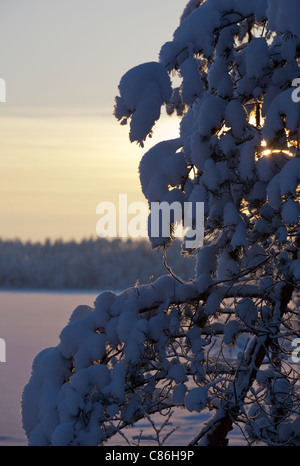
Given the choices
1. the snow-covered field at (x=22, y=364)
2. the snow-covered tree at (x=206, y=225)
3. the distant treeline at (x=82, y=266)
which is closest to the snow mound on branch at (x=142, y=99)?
the snow-covered tree at (x=206, y=225)

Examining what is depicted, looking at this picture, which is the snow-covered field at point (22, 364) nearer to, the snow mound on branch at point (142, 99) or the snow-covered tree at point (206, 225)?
the snow-covered tree at point (206, 225)

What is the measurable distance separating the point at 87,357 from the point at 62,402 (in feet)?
1.58

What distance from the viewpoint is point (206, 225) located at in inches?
243

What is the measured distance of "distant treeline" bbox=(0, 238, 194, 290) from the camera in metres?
98.5

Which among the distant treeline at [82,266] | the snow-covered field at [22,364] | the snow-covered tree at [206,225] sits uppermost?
the snow-covered tree at [206,225]

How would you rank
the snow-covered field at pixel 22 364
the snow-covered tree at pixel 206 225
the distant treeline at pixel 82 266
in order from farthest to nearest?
the distant treeline at pixel 82 266 < the snow-covered field at pixel 22 364 < the snow-covered tree at pixel 206 225

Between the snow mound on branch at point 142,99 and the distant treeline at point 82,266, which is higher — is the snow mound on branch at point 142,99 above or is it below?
above

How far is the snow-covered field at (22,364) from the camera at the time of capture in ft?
45.6

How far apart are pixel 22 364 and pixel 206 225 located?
18.8 meters

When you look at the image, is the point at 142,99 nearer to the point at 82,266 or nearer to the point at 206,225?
the point at 206,225

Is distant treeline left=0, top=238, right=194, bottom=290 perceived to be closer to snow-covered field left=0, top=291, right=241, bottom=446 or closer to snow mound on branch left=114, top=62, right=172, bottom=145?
snow-covered field left=0, top=291, right=241, bottom=446

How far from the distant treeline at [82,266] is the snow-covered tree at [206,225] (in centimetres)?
8899
